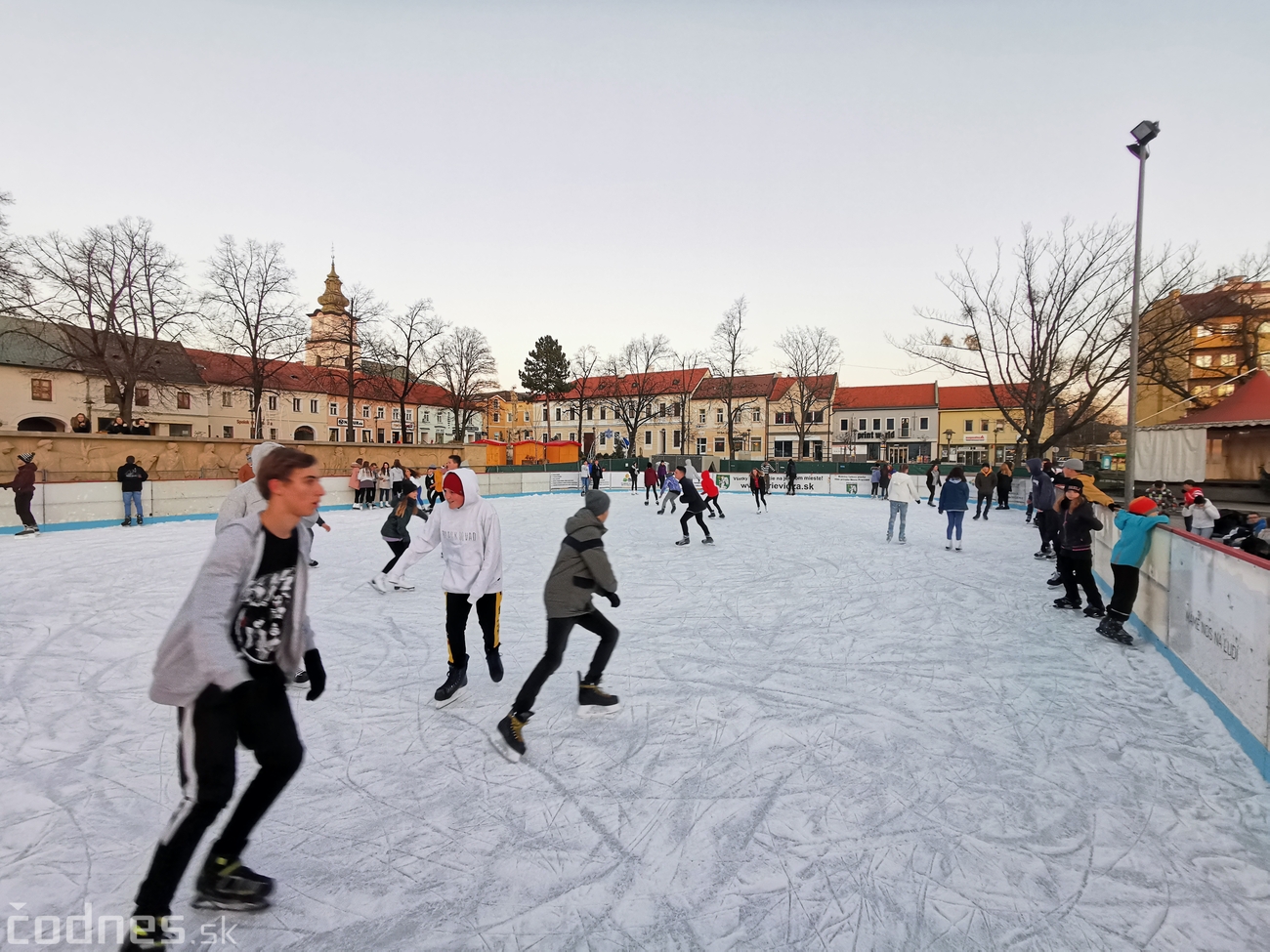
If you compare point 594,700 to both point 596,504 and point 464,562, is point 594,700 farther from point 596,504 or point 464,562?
point 596,504

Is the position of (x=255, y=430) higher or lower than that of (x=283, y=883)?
higher

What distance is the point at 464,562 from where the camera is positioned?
4.17 metres

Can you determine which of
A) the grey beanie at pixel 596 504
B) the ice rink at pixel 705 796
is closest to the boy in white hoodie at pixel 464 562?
the ice rink at pixel 705 796

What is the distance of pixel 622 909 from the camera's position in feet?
7.69

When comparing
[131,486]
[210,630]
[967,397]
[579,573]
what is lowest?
[131,486]

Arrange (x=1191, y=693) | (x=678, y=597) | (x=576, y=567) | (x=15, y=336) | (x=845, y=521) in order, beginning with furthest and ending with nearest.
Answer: (x=15, y=336) → (x=845, y=521) → (x=678, y=597) → (x=1191, y=693) → (x=576, y=567)

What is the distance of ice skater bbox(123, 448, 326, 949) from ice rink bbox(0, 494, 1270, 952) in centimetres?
32

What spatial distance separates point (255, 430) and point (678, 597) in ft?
106

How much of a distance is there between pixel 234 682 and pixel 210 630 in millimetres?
174

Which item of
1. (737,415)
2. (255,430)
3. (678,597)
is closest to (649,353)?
(737,415)

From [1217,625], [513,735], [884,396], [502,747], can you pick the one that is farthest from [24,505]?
[884,396]

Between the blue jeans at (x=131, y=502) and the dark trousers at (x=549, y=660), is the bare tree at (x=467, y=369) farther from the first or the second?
the dark trousers at (x=549, y=660)

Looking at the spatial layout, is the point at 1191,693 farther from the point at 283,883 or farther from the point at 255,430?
the point at 255,430

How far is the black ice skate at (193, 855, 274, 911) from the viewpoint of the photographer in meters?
2.27
